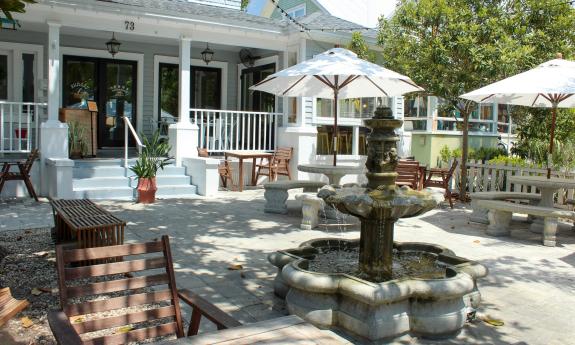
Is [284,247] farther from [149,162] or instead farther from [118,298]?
[149,162]

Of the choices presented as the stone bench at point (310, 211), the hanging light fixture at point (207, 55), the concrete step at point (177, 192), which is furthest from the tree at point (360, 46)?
the stone bench at point (310, 211)

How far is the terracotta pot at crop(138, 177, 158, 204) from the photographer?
31.5 ft

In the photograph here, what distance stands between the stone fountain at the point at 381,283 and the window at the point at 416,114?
13.0 metres

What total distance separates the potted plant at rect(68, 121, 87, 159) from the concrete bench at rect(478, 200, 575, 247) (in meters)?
8.35

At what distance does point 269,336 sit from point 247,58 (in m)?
12.8

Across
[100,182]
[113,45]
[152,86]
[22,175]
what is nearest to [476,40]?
[100,182]

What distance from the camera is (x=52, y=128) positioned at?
33.0 ft

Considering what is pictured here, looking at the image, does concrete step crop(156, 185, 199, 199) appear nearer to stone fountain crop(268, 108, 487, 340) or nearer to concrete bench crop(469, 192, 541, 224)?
concrete bench crop(469, 192, 541, 224)

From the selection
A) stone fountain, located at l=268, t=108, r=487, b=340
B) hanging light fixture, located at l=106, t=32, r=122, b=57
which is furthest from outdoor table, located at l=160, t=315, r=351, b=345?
hanging light fixture, located at l=106, t=32, r=122, b=57

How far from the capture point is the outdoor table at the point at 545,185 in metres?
7.65

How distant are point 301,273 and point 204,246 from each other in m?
2.76

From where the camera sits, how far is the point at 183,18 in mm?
11141

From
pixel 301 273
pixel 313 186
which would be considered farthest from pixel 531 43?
pixel 301 273

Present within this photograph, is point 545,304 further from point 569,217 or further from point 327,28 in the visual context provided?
point 327,28
